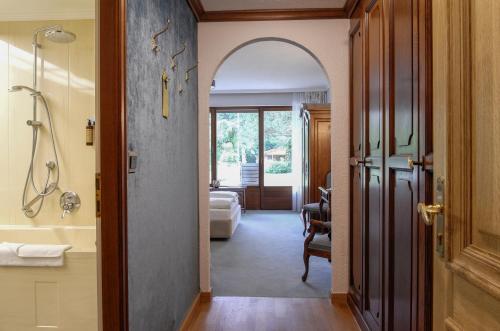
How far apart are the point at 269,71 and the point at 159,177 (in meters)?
4.64

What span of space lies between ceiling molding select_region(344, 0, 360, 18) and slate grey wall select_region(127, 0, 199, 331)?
1237mm

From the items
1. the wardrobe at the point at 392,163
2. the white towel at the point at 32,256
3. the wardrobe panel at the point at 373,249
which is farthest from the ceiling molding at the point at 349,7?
the white towel at the point at 32,256

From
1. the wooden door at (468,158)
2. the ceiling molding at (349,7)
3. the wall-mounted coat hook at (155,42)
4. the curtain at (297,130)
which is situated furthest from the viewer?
the curtain at (297,130)

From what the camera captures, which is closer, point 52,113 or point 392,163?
point 392,163

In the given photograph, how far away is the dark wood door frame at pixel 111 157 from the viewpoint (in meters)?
1.40

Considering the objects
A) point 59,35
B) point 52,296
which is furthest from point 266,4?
point 52,296

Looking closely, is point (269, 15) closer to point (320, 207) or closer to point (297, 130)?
point (320, 207)

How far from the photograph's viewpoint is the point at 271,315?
9.05 feet

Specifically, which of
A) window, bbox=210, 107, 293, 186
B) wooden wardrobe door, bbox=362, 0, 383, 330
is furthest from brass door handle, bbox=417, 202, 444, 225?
window, bbox=210, 107, 293, 186

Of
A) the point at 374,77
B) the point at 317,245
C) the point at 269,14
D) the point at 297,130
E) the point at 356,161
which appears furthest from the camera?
the point at 297,130

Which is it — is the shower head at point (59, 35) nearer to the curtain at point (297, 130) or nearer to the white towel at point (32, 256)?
the white towel at point (32, 256)

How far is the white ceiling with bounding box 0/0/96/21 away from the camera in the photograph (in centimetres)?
270

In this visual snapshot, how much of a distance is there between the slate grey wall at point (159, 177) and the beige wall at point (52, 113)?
81cm

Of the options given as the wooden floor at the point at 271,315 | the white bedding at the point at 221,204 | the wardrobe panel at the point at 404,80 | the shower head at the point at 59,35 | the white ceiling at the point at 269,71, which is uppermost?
the white ceiling at the point at 269,71
